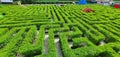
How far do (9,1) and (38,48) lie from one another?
54.0 meters

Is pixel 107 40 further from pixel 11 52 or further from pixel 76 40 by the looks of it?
pixel 11 52

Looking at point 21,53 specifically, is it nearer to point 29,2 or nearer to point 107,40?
point 107,40

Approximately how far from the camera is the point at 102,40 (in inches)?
432

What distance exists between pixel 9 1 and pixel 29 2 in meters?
7.15

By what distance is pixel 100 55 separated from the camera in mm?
8680

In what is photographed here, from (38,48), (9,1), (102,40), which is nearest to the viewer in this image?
(38,48)

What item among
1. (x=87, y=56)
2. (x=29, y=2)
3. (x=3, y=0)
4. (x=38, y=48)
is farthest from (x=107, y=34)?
(x=3, y=0)

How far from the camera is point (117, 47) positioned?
884 centimetres

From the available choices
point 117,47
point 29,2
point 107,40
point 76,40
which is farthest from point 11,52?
point 29,2

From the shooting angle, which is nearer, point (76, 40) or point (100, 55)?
point (100, 55)

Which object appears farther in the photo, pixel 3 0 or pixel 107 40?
pixel 3 0

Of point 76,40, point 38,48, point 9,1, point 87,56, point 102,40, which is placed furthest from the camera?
point 9,1

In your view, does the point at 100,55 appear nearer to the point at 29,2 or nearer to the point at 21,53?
the point at 21,53

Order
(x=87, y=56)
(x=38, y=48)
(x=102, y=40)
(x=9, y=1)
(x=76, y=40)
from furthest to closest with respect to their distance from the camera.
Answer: (x=9, y=1), (x=102, y=40), (x=76, y=40), (x=38, y=48), (x=87, y=56)
